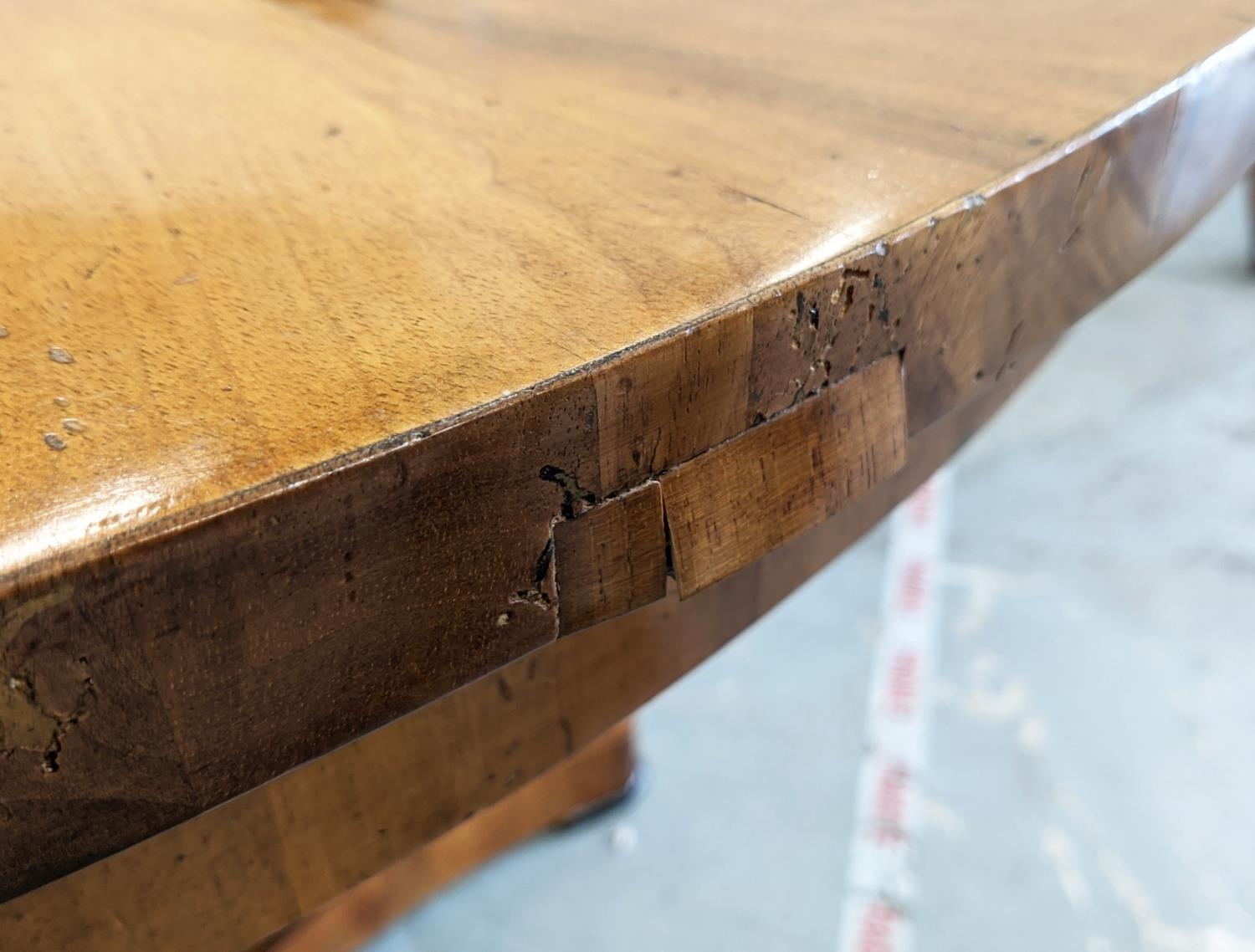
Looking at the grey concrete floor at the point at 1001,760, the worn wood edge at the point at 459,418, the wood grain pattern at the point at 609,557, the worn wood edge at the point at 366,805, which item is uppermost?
the worn wood edge at the point at 459,418

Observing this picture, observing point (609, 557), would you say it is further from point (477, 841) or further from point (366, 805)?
point (477, 841)

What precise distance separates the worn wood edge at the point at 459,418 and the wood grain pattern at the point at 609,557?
0.03m

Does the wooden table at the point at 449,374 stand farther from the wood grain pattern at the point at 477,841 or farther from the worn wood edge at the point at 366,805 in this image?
the wood grain pattern at the point at 477,841

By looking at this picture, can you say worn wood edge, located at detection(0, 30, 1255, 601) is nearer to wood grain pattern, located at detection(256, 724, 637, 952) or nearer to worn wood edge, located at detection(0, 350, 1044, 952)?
worn wood edge, located at detection(0, 350, 1044, 952)

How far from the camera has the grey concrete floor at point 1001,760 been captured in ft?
2.23

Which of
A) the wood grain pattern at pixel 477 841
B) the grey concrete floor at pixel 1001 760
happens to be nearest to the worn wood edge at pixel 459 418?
the wood grain pattern at pixel 477 841

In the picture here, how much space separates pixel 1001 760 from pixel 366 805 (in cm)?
65

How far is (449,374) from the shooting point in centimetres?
18

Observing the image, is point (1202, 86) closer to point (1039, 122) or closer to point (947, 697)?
point (1039, 122)

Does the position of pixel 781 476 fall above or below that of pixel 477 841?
above

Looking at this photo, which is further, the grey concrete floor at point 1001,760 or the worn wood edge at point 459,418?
the grey concrete floor at point 1001,760

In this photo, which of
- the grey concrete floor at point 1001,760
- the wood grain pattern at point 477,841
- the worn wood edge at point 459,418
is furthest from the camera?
the grey concrete floor at point 1001,760

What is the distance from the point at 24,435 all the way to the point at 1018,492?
104cm

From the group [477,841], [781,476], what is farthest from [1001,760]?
[781,476]
